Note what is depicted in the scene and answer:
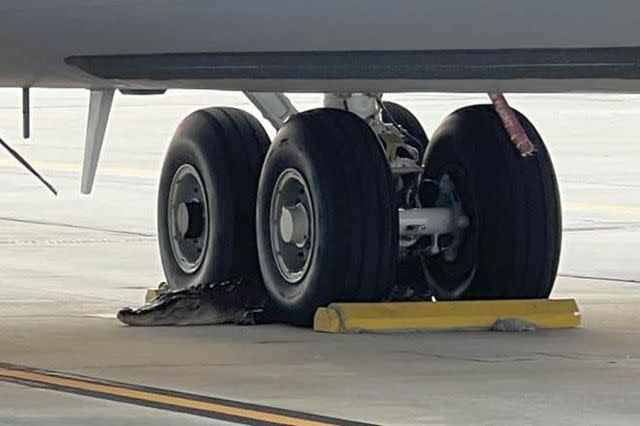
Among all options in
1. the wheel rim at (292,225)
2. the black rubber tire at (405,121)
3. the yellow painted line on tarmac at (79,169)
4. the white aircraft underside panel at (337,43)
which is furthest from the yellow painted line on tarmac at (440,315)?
the yellow painted line on tarmac at (79,169)

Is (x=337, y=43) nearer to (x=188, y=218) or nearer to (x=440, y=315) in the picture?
(x=440, y=315)

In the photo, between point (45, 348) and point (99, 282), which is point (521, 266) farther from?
point (99, 282)

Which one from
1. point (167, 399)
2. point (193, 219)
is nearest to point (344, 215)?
point (193, 219)

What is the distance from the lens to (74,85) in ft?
35.0

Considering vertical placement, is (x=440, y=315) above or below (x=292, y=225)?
below

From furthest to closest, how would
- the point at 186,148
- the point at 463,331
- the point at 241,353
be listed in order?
the point at 186,148 < the point at 463,331 < the point at 241,353

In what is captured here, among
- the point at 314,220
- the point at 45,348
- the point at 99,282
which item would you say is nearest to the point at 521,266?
the point at 314,220

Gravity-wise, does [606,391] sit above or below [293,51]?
below

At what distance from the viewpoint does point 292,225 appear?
11.2 m

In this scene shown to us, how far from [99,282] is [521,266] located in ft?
12.3

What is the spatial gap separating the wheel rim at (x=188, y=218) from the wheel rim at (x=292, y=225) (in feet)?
2.34

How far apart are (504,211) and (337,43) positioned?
7.98ft

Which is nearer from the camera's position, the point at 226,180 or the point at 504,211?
the point at 504,211

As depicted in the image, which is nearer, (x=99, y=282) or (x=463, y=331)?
(x=463, y=331)
